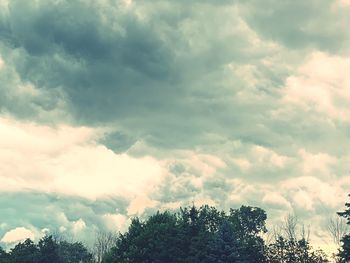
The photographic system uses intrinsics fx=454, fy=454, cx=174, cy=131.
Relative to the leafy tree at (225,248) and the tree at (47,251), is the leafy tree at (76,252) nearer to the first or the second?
the tree at (47,251)

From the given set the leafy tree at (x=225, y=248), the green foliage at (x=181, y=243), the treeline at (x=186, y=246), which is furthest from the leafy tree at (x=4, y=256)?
the leafy tree at (x=225, y=248)

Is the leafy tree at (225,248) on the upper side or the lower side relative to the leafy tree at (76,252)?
lower

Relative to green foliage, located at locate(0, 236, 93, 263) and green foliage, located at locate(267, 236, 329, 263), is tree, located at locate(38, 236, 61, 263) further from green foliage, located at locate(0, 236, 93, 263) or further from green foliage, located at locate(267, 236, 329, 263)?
green foliage, located at locate(267, 236, 329, 263)

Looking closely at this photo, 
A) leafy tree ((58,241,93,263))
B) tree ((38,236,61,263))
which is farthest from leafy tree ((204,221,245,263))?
leafy tree ((58,241,93,263))

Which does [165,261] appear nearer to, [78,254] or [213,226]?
[213,226]

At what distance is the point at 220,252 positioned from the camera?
72.2 m

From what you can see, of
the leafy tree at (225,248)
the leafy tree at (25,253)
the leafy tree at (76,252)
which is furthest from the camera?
the leafy tree at (76,252)

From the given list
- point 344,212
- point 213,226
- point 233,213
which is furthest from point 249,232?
point 344,212

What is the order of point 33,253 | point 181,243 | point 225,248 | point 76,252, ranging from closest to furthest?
point 225,248 < point 181,243 < point 33,253 < point 76,252

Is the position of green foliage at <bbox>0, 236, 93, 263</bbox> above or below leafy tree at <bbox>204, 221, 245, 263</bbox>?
above

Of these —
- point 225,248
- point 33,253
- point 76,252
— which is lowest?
point 225,248

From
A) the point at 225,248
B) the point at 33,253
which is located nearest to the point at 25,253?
the point at 33,253

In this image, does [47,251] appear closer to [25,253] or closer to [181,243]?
[25,253]

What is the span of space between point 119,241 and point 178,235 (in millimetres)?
12274
